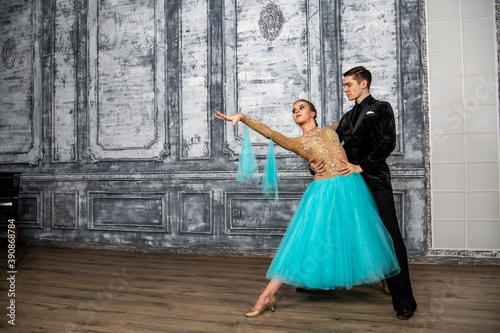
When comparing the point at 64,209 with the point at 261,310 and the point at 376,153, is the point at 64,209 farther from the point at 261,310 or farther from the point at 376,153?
the point at 376,153

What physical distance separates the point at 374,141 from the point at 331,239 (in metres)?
0.70

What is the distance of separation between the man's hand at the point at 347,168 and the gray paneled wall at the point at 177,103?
1.56 meters

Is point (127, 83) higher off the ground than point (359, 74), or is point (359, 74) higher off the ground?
point (127, 83)

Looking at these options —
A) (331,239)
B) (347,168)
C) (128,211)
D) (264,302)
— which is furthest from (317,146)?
(128,211)

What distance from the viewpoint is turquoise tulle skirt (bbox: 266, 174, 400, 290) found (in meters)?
2.15

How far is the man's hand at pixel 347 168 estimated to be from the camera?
2357 mm

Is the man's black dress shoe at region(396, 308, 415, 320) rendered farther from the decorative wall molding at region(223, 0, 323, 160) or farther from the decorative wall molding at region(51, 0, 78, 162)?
the decorative wall molding at region(51, 0, 78, 162)

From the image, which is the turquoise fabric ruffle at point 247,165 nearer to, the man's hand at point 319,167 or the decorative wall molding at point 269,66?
the man's hand at point 319,167

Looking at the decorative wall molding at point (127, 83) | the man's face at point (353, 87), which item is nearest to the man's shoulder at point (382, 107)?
the man's face at point (353, 87)

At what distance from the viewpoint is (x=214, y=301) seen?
250 cm

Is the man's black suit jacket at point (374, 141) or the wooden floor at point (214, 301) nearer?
the wooden floor at point (214, 301)

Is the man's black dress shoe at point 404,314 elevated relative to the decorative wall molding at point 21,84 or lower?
lower

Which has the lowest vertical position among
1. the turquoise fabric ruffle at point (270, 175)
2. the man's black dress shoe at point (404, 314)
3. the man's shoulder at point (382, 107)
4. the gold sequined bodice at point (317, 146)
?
the man's black dress shoe at point (404, 314)

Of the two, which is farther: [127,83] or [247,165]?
[127,83]
